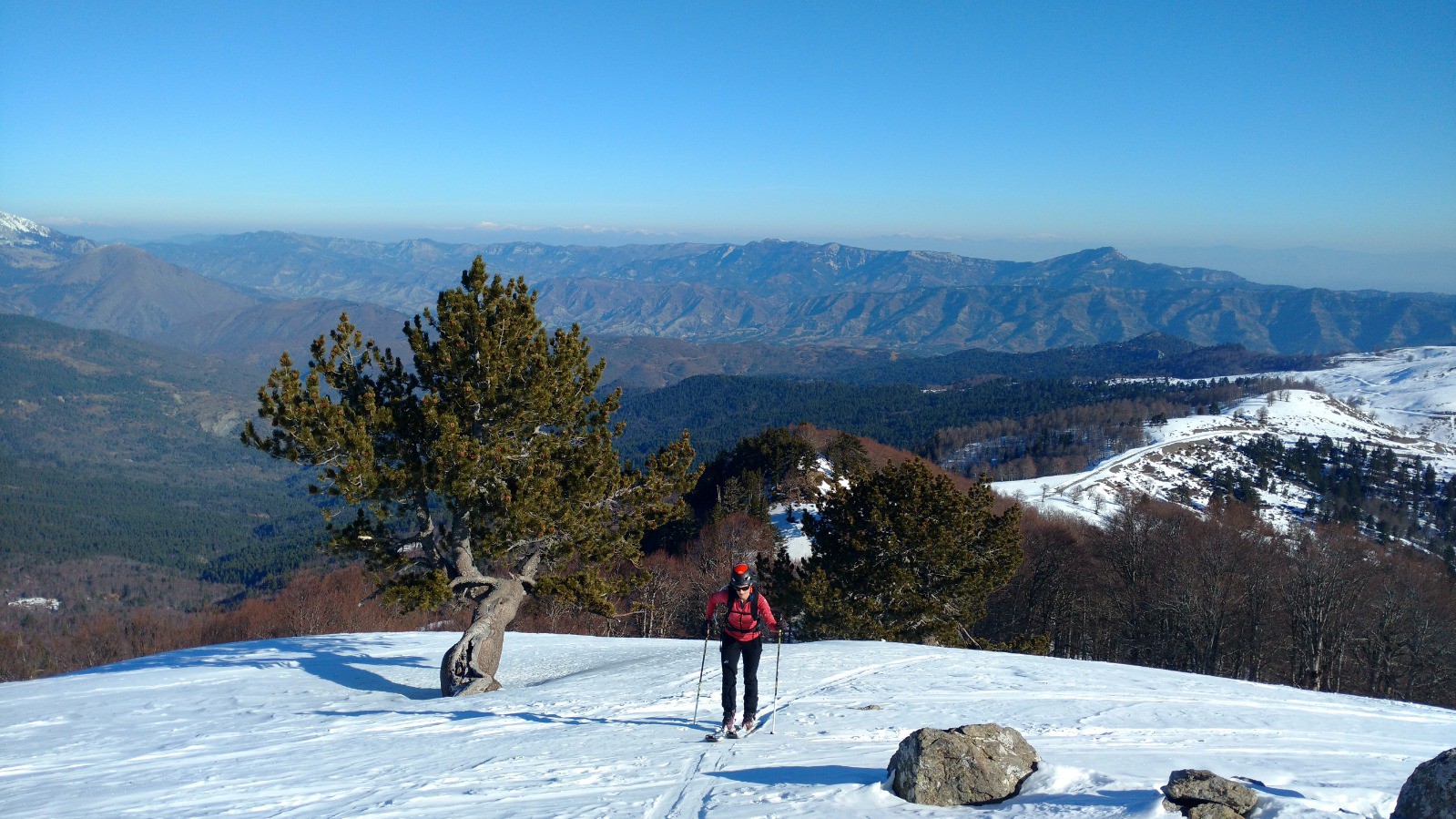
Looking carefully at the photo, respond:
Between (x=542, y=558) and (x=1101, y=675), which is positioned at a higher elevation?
(x=542, y=558)

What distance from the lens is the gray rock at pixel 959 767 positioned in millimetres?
7055

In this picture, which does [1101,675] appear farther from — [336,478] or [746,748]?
[336,478]

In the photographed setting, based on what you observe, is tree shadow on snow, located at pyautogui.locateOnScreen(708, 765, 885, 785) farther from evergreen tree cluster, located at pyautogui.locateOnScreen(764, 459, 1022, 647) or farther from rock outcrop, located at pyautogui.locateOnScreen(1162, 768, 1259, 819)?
evergreen tree cluster, located at pyautogui.locateOnScreen(764, 459, 1022, 647)

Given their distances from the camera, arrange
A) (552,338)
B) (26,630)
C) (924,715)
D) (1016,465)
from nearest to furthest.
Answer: (924,715), (552,338), (26,630), (1016,465)

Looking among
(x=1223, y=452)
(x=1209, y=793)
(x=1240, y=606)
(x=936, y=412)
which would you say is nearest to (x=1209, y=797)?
(x=1209, y=793)

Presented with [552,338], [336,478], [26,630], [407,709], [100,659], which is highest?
[552,338]

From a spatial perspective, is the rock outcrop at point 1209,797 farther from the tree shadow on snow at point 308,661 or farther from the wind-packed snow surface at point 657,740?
the tree shadow on snow at point 308,661

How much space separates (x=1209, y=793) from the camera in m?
6.20

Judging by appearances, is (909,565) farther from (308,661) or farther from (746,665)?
(308,661)

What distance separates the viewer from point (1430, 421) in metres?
196

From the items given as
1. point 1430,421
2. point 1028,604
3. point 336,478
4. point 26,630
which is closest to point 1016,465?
point 1028,604

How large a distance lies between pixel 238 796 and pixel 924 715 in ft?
28.4

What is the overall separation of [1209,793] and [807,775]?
368 cm

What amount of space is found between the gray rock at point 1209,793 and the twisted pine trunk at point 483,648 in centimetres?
1253
